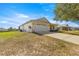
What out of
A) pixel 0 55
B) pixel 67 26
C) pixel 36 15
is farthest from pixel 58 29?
pixel 0 55

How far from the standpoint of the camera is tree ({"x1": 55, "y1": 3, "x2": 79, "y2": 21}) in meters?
2.20

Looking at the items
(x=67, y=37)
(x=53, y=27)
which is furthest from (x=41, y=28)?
(x=67, y=37)

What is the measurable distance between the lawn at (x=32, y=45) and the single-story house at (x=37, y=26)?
6cm

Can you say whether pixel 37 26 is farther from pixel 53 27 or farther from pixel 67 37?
pixel 67 37

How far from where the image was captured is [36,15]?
2.22m

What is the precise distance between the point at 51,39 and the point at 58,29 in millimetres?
125

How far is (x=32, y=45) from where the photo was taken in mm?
2225

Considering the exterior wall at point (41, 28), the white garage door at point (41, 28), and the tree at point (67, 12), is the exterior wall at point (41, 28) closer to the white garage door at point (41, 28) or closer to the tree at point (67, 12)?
the white garage door at point (41, 28)

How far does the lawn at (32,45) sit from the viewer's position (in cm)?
220

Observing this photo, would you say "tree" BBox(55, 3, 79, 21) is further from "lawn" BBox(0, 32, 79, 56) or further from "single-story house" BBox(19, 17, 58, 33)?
"lawn" BBox(0, 32, 79, 56)

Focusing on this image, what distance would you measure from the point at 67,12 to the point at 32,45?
469 mm

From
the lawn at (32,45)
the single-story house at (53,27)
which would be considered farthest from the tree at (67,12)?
the lawn at (32,45)

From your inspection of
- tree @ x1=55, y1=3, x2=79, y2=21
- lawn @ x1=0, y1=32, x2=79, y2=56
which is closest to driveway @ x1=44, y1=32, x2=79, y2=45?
lawn @ x1=0, y1=32, x2=79, y2=56

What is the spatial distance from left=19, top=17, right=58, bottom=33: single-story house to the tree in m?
0.13
